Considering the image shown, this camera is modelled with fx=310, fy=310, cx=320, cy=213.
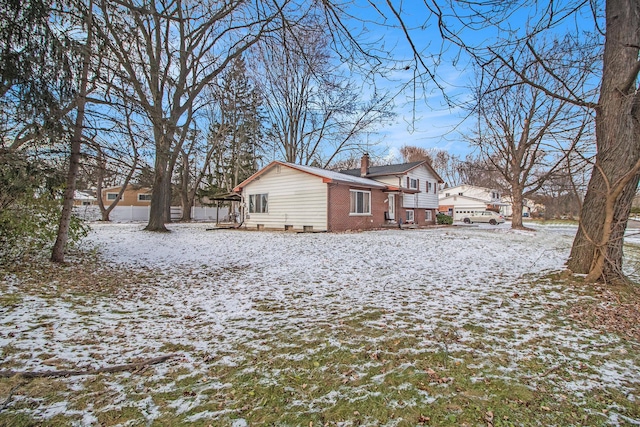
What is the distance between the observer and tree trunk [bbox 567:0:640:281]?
4684mm

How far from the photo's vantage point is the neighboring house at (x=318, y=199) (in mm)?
15539

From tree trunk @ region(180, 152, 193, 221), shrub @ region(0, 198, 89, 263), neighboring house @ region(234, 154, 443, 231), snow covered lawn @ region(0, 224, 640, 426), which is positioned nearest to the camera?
snow covered lawn @ region(0, 224, 640, 426)

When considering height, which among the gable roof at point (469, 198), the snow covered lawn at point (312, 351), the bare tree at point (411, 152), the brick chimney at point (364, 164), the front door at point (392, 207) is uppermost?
the bare tree at point (411, 152)

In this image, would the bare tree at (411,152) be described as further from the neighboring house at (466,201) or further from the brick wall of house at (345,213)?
the brick wall of house at (345,213)

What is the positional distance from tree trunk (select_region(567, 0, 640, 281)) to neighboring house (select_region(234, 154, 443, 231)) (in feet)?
35.0

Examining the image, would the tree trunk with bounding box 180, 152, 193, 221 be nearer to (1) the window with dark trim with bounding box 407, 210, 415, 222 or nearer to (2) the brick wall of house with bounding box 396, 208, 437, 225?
(2) the brick wall of house with bounding box 396, 208, 437, 225

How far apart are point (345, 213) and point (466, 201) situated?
3222cm

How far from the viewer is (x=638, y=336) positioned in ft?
11.1

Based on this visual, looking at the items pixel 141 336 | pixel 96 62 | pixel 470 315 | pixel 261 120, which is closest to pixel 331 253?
pixel 470 315

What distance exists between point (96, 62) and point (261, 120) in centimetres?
2229

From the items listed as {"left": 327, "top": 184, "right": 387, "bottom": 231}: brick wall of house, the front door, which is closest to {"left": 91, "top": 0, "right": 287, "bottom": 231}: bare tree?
{"left": 327, "top": 184, "right": 387, "bottom": 231}: brick wall of house

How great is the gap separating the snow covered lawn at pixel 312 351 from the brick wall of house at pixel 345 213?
9.35 meters

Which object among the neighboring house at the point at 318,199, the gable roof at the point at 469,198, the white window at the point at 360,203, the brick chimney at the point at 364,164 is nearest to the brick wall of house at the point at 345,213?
the neighboring house at the point at 318,199

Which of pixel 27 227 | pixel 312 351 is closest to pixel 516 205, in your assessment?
pixel 312 351
